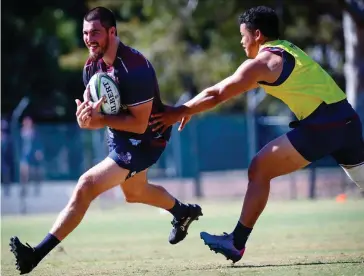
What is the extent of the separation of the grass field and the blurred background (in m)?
5.47

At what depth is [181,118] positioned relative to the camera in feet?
27.1

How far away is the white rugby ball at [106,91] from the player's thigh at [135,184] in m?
1.20

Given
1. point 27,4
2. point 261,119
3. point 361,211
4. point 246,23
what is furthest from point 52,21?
point 246,23

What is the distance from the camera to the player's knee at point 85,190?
26.7ft

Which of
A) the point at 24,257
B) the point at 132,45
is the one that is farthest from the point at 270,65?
the point at 132,45

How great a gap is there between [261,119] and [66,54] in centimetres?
2357

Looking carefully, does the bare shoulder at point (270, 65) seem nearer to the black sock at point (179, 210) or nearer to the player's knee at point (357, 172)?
the player's knee at point (357, 172)

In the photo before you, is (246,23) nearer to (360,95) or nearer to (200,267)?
(200,267)

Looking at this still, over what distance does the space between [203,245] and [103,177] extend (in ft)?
11.4

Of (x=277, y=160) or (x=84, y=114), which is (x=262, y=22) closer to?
(x=277, y=160)

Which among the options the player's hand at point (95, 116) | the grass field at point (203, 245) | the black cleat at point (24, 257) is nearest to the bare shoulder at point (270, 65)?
the player's hand at point (95, 116)

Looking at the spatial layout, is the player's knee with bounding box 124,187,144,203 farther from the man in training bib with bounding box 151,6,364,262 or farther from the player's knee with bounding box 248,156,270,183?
the player's knee with bounding box 248,156,270,183

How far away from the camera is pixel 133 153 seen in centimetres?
852

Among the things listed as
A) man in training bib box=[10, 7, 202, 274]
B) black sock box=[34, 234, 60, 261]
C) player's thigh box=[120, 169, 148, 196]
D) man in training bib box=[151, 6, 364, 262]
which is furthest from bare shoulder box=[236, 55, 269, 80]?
black sock box=[34, 234, 60, 261]
